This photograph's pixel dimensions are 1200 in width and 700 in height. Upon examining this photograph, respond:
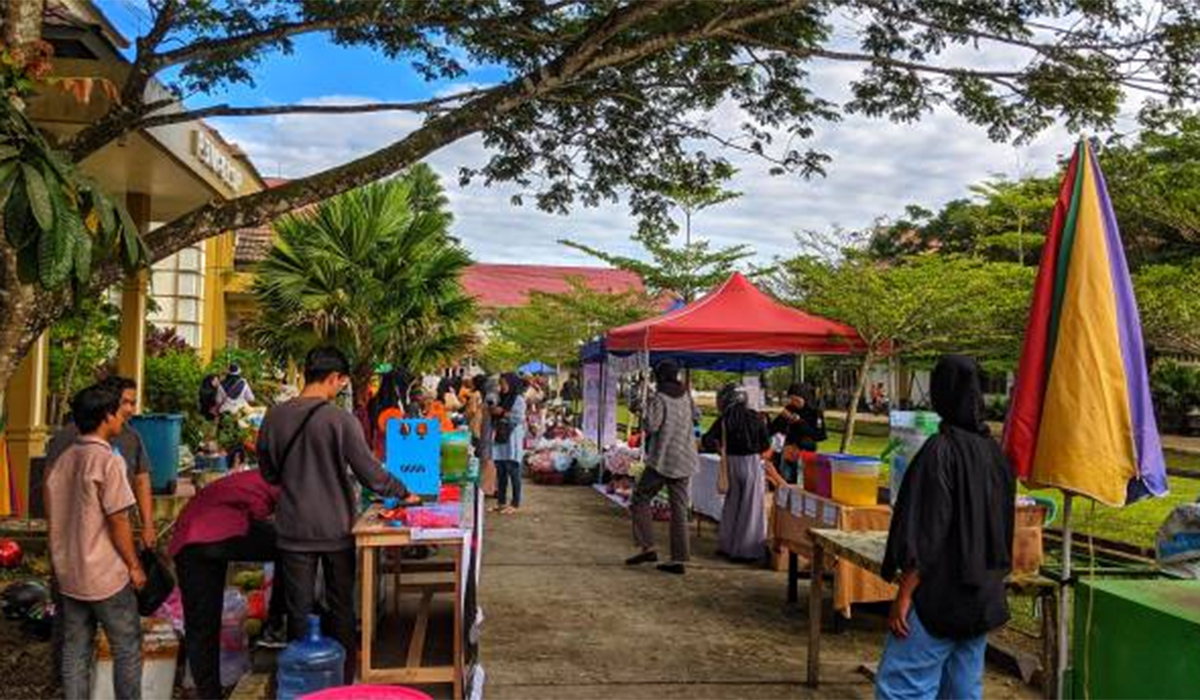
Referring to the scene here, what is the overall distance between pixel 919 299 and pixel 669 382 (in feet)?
27.1

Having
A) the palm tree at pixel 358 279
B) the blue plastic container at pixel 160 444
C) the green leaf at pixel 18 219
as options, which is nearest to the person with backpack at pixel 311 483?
the green leaf at pixel 18 219

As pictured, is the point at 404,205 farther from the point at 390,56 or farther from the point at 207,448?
the point at 390,56

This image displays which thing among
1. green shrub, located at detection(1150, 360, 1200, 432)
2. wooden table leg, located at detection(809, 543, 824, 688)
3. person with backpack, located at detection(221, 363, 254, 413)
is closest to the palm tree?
person with backpack, located at detection(221, 363, 254, 413)

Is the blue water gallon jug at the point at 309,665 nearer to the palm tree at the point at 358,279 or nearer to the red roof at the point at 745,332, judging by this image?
the red roof at the point at 745,332

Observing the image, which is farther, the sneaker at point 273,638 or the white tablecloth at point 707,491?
the white tablecloth at point 707,491

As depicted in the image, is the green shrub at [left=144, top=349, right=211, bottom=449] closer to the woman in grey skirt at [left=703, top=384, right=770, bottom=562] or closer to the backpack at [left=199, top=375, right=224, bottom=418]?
the backpack at [left=199, top=375, right=224, bottom=418]

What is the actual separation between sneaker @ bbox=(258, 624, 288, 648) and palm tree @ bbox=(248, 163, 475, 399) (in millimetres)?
7420

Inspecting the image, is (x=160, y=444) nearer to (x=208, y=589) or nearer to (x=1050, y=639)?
(x=208, y=589)

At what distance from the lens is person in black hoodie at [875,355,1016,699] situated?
12.3ft

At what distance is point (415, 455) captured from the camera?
5.52 meters

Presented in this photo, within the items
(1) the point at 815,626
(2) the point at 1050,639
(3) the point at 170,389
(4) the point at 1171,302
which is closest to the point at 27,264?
(1) the point at 815,626

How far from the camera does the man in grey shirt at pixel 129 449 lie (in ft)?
15.0

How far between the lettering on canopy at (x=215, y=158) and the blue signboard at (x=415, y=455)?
5.53 meters

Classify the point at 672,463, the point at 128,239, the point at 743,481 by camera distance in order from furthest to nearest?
the point at 743,481 → the point at 672,463 → the point at 128,239
